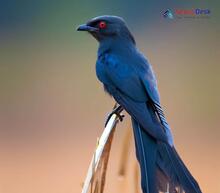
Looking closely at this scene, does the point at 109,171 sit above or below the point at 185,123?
below

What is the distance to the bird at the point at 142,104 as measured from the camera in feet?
2.63

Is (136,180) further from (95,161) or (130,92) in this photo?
(130,92)

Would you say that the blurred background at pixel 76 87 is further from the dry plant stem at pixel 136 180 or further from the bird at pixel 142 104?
the dry plant stem at pixel 136 180

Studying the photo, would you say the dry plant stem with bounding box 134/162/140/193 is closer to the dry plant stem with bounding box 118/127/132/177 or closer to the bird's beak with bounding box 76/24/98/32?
the dry plant stem with bounding box 118/127/132/177

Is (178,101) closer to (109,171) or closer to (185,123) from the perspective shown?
(185,123)

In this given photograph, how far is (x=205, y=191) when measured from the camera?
62.4 inches

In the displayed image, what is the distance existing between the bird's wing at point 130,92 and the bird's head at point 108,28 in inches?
2.9

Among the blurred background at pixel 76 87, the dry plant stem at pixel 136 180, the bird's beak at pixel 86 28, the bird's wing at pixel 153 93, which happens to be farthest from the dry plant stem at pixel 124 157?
the blurred background at pixel 76 87

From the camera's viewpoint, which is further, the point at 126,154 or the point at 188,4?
the point at 188,4

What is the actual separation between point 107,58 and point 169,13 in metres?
0.40

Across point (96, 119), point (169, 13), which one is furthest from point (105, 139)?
point (169, 13)

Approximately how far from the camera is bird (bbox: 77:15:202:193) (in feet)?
2.63

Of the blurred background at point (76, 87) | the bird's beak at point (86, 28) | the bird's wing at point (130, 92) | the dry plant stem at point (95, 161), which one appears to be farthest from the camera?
the blurred background at point (76, 87)

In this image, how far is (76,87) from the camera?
154 cm
